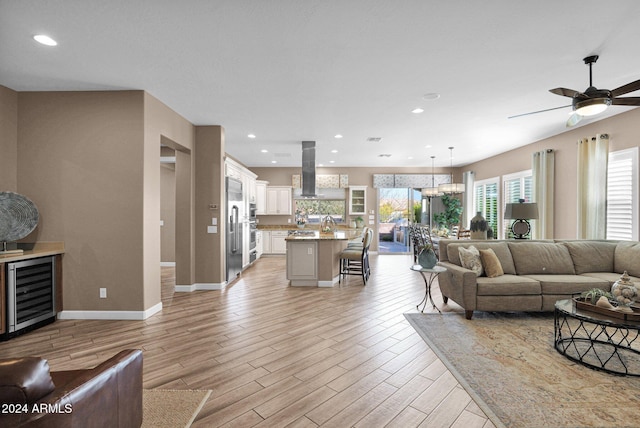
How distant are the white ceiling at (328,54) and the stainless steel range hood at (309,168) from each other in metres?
1.52

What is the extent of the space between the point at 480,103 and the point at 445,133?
1.58 meters

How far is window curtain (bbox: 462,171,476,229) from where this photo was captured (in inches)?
348

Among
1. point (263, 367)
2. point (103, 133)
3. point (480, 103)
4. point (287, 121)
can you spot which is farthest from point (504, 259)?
point (103, 133)

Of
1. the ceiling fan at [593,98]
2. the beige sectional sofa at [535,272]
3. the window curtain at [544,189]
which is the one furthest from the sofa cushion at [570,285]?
the window curtain at [544,189]

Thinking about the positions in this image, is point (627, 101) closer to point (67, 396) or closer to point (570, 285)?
point (570, 285)

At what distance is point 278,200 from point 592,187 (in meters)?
7.24

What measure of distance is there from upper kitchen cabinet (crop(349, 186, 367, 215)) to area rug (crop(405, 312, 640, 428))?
6.14 meters

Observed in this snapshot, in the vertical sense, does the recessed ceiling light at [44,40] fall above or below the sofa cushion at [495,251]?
above

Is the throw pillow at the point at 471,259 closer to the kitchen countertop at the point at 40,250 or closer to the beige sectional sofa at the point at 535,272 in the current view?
the beige sectional sofa at the point at 535,272

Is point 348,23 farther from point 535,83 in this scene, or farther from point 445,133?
point 445,133

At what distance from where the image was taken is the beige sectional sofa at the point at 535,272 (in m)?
3.67

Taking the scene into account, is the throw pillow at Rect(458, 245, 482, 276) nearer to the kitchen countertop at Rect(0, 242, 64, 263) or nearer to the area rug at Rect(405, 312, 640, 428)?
the area rug at Rect(405, 312, 640, 428)

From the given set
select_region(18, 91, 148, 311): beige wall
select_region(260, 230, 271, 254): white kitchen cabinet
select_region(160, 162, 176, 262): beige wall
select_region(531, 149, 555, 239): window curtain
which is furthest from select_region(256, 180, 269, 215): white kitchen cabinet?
select_region(531, 149, 555, 239): window curtain

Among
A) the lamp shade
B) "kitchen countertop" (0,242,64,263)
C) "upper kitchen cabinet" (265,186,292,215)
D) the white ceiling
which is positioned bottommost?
"kitchen countertop" (0,242,64,263)
